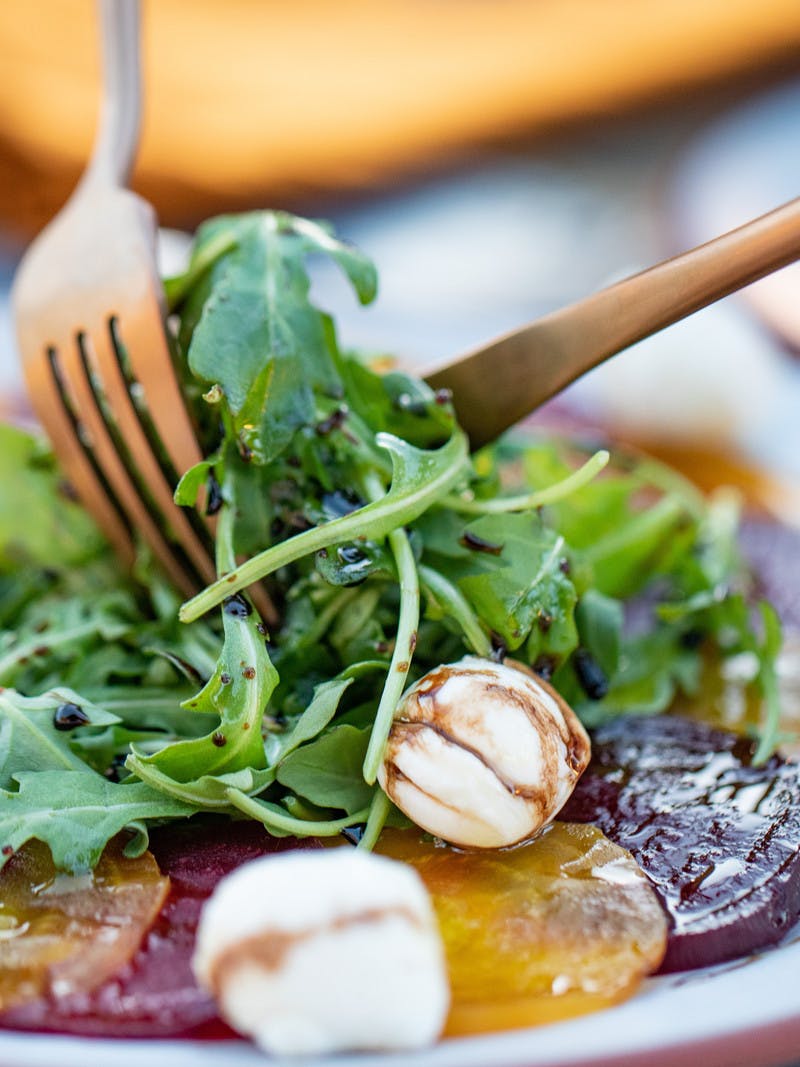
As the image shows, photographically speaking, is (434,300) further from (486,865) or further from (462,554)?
(486,865)

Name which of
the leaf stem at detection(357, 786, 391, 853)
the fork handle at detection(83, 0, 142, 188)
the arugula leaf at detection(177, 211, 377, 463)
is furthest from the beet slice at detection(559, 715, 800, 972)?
the fork handle at detection(83, 0, 142, 188)

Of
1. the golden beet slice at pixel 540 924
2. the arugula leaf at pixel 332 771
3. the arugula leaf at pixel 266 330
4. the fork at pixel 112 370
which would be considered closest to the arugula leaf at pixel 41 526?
the fork at pixel 112 370

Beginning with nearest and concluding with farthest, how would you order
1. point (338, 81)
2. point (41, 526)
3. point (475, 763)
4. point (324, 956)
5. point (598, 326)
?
point (324, 956), point (475, 763), point (598, 326), point (41, 526), point (338, 81)

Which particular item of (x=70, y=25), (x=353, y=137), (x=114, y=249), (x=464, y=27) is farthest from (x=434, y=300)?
(x=114, y=249)

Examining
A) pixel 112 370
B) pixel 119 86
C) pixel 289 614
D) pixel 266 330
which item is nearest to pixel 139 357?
pixel 112 370

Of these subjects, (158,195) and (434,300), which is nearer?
(434,300)

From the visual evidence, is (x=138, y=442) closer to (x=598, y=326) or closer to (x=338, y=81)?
(x=598, y=326)

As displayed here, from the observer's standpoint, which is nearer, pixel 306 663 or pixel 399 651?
pixel 399 651
